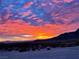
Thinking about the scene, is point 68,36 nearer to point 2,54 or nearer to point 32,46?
point 32,46

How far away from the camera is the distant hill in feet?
10.5

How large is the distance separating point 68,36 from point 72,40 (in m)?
0.06

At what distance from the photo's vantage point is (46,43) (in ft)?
10.7

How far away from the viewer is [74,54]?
10.9 ft

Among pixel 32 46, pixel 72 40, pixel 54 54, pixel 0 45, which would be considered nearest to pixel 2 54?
pixel 0 45

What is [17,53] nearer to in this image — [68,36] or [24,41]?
[24,41]

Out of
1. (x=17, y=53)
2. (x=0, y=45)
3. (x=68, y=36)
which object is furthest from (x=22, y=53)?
(x=68, y=36)

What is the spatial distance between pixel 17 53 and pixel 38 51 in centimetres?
23

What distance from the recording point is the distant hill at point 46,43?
10.5 ft

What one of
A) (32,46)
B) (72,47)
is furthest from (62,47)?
(32,46)

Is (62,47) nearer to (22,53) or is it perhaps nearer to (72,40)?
(72,40)

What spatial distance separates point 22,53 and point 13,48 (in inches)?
5.4

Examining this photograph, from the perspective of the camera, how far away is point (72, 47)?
337 centimetres

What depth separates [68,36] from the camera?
3266 millimetres
